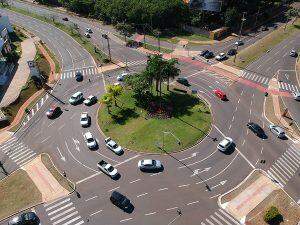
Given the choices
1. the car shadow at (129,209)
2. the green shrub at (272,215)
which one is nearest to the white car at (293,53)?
the green shrub at (272,215)

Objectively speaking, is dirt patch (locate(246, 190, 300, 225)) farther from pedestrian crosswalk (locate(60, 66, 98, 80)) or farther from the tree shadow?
pedestrian crosswalk (locate(60, 66, 98, 80))

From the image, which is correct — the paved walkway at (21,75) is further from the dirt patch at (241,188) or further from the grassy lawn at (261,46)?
the grassy lawn at (261,46)

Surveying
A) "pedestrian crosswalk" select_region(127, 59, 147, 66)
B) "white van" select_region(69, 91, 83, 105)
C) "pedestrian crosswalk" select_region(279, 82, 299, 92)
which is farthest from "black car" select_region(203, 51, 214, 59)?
"white van" select_region(69, 91, 83, 105)

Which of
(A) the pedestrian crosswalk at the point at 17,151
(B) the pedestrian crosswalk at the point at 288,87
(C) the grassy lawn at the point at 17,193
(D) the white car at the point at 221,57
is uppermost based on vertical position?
(D) the white car at the point at 221,57

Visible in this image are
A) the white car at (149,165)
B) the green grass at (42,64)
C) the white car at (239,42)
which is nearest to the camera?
the white car at (149,165)

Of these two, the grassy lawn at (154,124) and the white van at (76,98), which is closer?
the grassy lawn at (154,124)

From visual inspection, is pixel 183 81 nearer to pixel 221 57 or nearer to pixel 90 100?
pixel 221 57
